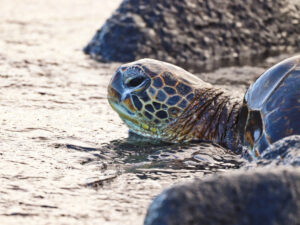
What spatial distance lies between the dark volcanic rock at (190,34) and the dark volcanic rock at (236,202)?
4356 millimetres

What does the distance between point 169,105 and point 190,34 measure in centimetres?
274

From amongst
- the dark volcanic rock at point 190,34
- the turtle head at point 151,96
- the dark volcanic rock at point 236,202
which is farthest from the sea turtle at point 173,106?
the dark volcanic rock at point 190,34

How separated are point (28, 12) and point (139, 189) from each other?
601cm

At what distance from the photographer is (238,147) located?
13.1 ft

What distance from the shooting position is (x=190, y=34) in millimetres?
6914

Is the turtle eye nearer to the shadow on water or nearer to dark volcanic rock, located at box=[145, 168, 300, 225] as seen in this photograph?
the shadow on water

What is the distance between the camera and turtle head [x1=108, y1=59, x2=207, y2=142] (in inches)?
170

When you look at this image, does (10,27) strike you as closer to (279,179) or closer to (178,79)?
(178,79)

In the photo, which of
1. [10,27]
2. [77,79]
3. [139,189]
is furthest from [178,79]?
[10,27]

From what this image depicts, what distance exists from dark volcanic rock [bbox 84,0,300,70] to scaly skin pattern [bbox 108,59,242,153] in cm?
214

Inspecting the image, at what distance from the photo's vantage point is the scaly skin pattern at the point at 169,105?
428 cm

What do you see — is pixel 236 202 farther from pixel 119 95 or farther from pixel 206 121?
pixel 119 95

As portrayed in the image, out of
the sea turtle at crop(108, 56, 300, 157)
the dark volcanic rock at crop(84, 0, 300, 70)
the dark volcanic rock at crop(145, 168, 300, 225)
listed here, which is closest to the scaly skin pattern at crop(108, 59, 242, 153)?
the sea turtle at crop(108, 56, 300, 157)

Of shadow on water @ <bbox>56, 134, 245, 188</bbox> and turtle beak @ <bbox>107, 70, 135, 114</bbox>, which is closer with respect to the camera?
shadow on water @ <bbox>56, 134, 245, 188</bbox>
